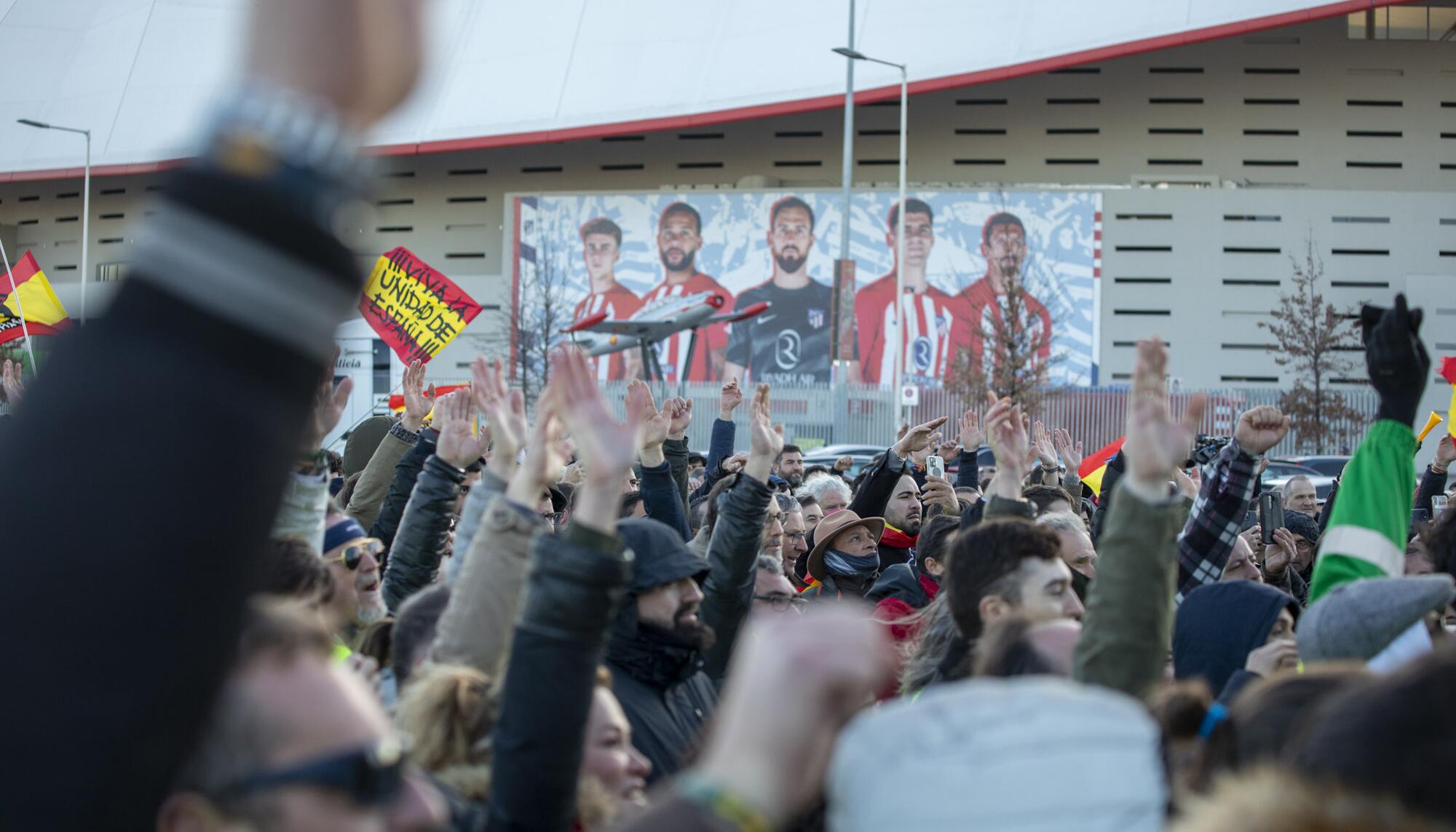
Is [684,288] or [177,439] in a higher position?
[684,288]

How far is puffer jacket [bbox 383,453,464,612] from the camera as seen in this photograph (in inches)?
160

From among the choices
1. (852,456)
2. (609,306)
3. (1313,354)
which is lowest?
(852,456)

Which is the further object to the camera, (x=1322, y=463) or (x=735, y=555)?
(x=1322, y=463)

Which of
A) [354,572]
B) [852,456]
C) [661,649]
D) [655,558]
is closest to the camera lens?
[661,649]

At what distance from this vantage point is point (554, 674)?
1.99 m

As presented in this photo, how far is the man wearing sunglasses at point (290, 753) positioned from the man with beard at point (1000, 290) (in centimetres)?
3532

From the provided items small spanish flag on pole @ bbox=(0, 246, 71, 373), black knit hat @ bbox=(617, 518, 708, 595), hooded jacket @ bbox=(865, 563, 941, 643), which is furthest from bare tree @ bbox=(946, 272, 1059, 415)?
black knit hat @ bbox=(617, 518, 708, 595)

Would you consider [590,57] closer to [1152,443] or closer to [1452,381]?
[1452,381]

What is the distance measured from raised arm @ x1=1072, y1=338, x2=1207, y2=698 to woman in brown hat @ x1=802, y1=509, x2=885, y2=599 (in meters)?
3.64

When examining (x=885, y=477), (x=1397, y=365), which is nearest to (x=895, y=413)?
(x=885, y=477)

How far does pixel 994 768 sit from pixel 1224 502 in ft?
10.5

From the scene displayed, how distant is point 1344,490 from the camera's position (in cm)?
335

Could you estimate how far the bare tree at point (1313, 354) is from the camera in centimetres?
3372

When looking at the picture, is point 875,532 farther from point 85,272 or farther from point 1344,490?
point 85,272
